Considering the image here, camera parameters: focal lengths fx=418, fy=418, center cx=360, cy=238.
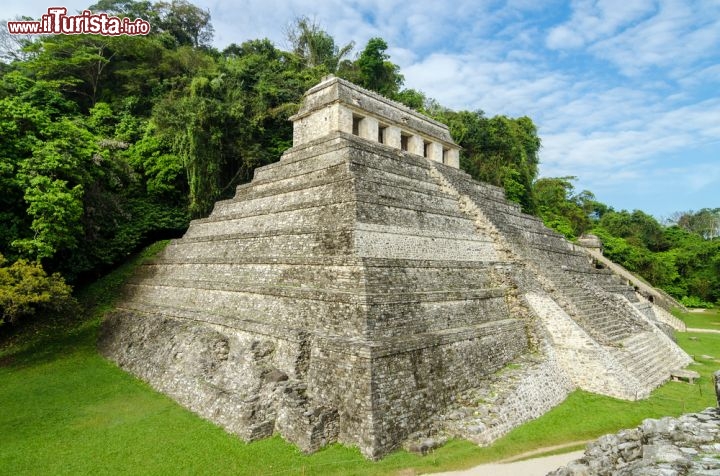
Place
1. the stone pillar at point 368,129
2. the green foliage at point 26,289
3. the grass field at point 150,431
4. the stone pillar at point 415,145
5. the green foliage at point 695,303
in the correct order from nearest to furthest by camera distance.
→ 1. the grass field at point 150,431
2. the green foliage at point 26,289
3. the stone pillar at point 368,129
4. the stone pillar at point 415,145
5. the green foliage at point 695,303

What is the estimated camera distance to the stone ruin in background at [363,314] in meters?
8.47

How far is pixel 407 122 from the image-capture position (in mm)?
18812

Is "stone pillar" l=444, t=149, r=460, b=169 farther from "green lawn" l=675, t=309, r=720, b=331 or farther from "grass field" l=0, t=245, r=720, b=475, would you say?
"green lawn" l=675, t=309, r=720, b=331

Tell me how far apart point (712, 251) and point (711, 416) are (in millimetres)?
45348

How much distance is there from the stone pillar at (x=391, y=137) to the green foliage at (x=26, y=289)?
12.9 metres

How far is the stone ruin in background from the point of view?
847 cm

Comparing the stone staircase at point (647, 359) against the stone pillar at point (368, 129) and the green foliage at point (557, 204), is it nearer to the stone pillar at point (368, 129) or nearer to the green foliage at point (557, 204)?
the stone pillar at point (368, 129)

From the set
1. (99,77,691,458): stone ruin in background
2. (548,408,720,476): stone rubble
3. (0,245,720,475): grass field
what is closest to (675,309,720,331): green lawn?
(99,77,691,458): stone ruin in background

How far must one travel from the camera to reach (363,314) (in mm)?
8633

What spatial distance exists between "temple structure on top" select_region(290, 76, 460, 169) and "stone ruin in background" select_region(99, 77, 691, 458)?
0.09 meters

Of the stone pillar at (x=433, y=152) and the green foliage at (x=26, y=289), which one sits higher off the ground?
the stone pillar at (x=433, y=152)

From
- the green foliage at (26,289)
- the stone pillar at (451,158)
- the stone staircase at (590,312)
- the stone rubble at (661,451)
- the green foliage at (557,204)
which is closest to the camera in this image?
the stone rubble at (661,451)

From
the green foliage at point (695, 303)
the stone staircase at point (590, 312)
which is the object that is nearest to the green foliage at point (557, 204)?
the green foliage at point (695, 303)

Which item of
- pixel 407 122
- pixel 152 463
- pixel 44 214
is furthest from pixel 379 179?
pixel 44 214
